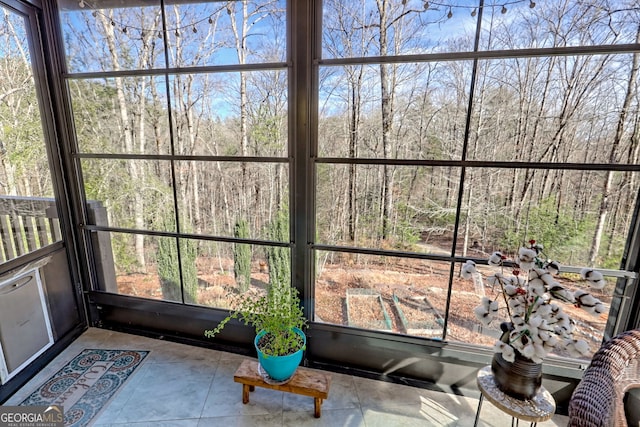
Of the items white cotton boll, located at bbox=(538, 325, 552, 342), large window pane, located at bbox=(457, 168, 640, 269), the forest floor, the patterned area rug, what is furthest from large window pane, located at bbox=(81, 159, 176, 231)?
white cotton boll, located at bbox=(538, 325, 552, 342)

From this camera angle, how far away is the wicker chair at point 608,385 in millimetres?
1054

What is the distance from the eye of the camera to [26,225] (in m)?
2.12

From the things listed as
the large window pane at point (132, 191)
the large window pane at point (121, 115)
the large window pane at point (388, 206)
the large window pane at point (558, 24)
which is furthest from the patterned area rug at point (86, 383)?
the large window pane at point (558, 24)

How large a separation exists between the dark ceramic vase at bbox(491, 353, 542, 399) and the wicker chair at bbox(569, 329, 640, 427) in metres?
0.17

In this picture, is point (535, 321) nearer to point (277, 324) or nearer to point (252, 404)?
point (277, 324)

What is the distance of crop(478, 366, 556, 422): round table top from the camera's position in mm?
1312

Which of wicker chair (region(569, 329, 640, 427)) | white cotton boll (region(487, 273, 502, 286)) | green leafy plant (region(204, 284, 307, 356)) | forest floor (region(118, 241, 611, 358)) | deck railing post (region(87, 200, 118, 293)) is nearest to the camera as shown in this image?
wicker chair (region(569, 329, 640, 427))

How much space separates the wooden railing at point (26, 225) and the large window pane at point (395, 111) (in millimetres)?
2086

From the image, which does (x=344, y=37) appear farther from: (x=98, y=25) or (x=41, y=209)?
(x=41, y=209)

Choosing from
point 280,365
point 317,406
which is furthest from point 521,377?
point 280,365

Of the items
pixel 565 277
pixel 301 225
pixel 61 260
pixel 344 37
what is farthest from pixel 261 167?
pixel 565 277

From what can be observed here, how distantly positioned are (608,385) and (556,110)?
1.31 metres

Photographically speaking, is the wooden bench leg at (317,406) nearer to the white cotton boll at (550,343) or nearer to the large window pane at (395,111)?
the white cotton boll at (550,343)

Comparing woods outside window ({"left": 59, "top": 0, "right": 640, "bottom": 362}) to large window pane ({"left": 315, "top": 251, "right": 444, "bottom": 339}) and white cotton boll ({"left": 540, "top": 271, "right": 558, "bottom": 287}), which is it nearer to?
large window pane ({"left": 315, "top": 251, "right": 444, "bottom": 339})
